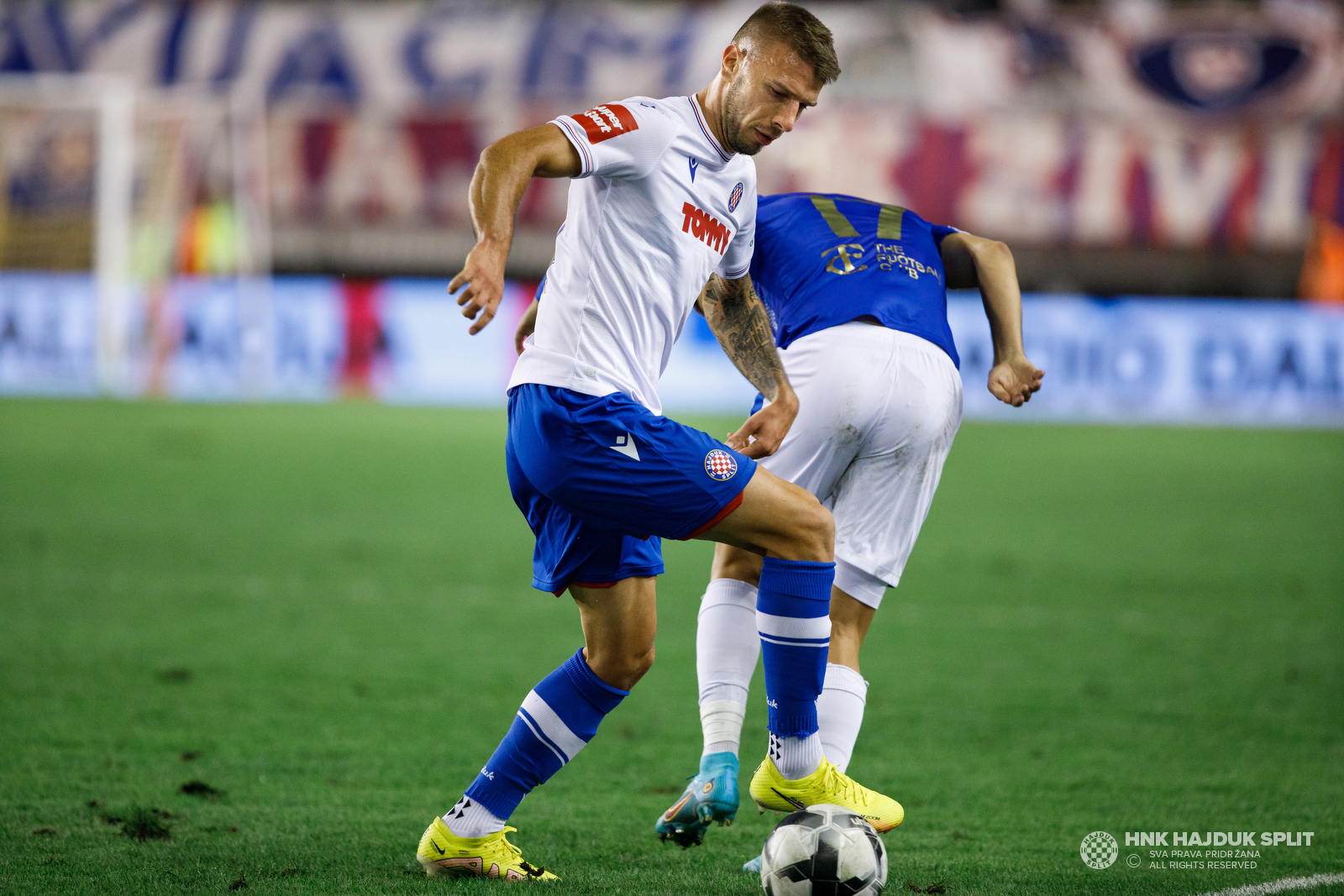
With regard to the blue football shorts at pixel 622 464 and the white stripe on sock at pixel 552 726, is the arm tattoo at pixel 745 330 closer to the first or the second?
the blue football shorts at pixel 622 464

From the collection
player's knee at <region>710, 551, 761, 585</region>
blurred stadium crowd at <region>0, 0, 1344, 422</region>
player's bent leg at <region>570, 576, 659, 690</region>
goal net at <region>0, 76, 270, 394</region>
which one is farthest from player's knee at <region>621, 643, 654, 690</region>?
goal net at <region>0, 76, 270, 394</region>

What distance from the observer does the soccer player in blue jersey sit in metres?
3.68

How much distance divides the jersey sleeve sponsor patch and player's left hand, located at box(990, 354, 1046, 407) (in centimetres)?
121

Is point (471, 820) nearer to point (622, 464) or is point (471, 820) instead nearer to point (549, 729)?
point (549, 729)

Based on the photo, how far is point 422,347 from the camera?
2019cm

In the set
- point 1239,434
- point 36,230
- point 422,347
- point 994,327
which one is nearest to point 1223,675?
point 994,327

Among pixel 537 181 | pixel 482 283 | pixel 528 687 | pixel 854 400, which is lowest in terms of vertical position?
pixel 528 687

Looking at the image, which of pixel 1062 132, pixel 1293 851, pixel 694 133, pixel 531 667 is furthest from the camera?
pixel 1062 132

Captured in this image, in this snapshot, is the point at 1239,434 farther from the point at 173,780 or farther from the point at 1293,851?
the point at 173,780

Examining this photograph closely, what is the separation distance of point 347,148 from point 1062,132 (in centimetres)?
1184

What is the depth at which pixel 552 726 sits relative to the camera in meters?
3.49

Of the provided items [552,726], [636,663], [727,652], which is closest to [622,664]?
[636,663]

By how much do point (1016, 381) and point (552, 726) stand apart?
4.91 ft
